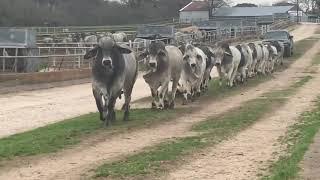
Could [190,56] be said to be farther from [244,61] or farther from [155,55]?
[244,61]

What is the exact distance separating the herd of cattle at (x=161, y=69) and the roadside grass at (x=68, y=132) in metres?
0.50

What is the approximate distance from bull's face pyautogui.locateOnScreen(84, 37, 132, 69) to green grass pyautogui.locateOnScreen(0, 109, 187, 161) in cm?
148

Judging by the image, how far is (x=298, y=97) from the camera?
21.5 meters

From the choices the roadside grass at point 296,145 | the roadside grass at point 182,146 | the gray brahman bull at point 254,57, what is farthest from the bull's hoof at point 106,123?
the gray brahman bull at point 254,57

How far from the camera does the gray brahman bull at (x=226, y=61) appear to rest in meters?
24.9

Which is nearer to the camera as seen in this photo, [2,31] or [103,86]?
[103,86]

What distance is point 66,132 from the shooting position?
13.5m

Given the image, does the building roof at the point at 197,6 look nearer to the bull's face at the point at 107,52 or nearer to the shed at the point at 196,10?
the shed at the point at 196,10

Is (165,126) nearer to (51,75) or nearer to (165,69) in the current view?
(165,69)

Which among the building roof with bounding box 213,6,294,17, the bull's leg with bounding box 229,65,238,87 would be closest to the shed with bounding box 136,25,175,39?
the bull's leg with bounding box 229,65,238,87

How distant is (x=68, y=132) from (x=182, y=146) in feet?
9.77

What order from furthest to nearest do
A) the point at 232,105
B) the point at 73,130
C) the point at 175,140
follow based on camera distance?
the point at 232,105 < the point at 73,130 < the point at 175,140

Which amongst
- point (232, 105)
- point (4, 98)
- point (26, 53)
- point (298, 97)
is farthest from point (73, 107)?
point (26, 53)

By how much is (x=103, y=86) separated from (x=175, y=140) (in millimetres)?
2808
